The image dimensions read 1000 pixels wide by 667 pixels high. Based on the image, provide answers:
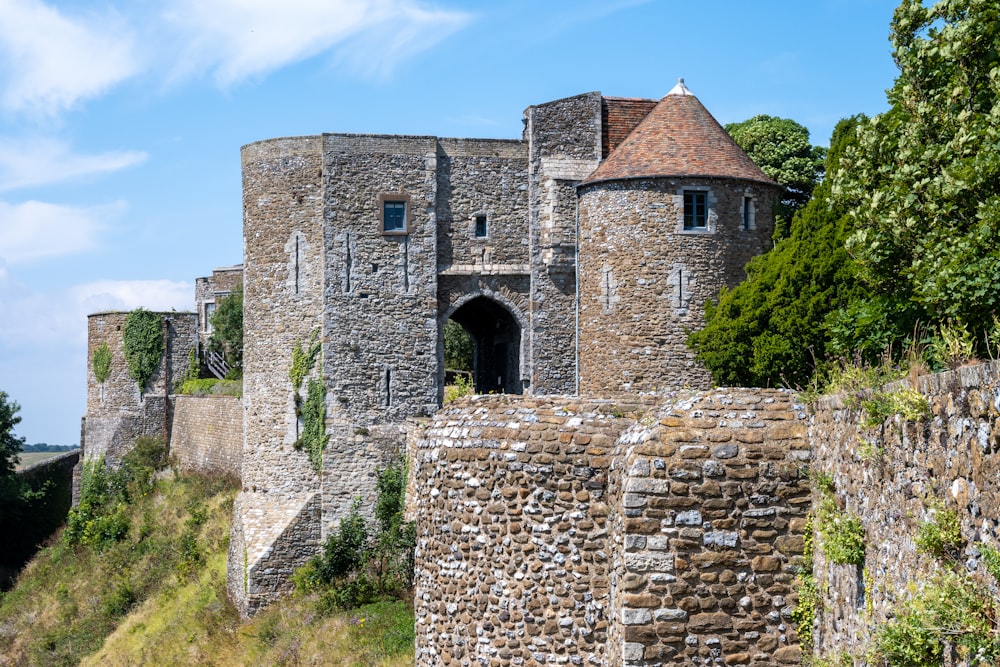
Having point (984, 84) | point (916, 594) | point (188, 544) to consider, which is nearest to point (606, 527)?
point (916, 594)

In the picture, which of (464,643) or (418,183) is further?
(418,183)

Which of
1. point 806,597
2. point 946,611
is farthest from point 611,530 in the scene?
point 946,611

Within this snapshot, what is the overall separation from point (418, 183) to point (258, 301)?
5.18 metres

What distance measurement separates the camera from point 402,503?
28328mm

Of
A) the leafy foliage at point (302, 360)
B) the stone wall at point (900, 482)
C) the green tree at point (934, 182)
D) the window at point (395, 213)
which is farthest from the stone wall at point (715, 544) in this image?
the leafy foliage at point (302, 360)

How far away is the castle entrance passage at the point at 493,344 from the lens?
3005 cm

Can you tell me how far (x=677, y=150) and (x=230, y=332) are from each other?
2528cm

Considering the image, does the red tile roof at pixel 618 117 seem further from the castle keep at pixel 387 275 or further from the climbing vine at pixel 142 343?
the climbing vine at pixel 142 343

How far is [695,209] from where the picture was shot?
25.6m

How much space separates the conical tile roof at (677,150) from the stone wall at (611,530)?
14063 millimetres

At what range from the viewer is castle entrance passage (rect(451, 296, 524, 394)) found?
30053 mm

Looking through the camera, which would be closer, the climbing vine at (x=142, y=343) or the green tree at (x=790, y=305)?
the green tree at (x=790, y=305)

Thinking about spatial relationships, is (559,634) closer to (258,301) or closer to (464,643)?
(464,643)

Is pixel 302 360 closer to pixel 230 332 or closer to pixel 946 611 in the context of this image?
pixel 230 332
